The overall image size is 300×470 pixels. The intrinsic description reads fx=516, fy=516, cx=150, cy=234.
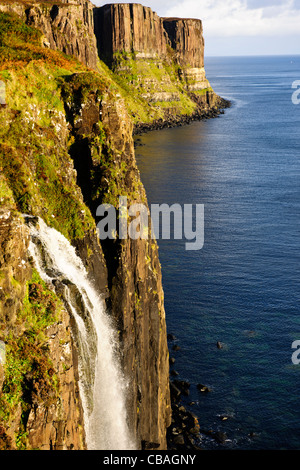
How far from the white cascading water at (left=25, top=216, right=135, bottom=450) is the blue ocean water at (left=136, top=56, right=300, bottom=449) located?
1434 centimetres

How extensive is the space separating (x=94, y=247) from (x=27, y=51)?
15294mm

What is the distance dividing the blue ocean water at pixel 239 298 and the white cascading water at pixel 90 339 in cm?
1434

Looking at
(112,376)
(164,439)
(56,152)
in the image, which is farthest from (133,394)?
(56,152)

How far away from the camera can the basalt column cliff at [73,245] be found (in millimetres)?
21609

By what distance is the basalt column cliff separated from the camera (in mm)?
21609

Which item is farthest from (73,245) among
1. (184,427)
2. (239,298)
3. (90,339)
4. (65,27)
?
(65,27)

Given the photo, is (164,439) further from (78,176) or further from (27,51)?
(27,51)

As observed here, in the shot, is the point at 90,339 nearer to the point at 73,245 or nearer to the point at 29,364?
the point at 73,245

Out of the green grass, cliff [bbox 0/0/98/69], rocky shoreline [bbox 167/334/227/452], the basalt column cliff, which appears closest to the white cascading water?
the basalt column cliff

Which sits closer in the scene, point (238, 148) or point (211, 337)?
point (211, 337)

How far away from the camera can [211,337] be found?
181ft

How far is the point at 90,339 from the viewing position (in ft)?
90.6

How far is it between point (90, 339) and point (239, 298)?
37.3 m
